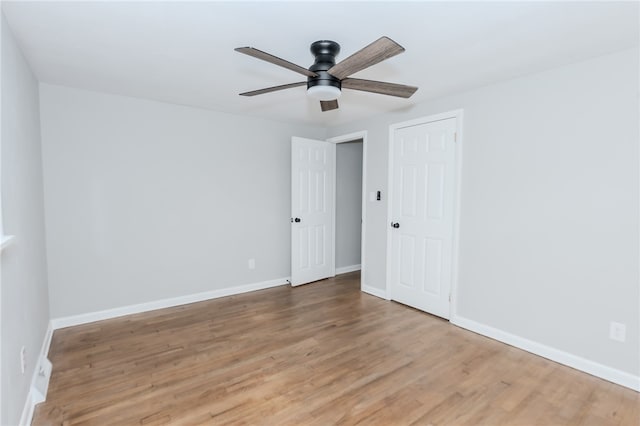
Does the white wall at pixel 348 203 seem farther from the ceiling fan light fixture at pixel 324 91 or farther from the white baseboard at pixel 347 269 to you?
the ceiling fan light fixture at pixel 324 91

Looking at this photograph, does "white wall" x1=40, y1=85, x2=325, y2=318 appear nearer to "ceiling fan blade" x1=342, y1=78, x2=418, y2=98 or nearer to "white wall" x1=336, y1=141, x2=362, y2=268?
"white wall" x1=336, y1=141, x2=362, y2=268

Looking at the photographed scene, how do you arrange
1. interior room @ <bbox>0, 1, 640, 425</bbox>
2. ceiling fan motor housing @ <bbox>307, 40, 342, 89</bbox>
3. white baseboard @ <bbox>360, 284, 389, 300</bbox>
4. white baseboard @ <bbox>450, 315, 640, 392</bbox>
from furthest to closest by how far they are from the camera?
white baseboard @ <bbox>360, 284, 389, 300</bbox>
white baseboard @ <bbox>450, 315, 640, 392</bbox>
ceiling fan motor housing @ <bbox>307, 40, 342, 89</bbox>
interior room @ <bbox>0, 1, 640, 425</bbox>

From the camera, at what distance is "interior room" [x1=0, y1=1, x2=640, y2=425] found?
6.25ft

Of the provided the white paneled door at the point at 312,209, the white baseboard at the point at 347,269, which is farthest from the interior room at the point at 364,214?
the white baseboard at the point at 347,269

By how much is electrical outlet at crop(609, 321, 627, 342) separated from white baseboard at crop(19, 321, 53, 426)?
12.4 feet

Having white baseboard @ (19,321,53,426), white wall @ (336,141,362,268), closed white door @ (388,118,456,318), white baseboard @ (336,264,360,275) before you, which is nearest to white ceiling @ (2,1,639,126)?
closed white door @ (388,118,456,318)

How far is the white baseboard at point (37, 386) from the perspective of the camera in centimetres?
182

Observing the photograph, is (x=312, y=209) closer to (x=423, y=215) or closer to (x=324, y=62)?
(x=423, y=215)

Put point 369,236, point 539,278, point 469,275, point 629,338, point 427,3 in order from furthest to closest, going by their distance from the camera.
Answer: point 369,236 < point 469,275 < point 539,278 < point 629,338 < point 427,3

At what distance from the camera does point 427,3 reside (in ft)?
5.62

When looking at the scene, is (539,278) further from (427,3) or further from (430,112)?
(427,3)

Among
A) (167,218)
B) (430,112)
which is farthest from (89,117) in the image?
(430,112)

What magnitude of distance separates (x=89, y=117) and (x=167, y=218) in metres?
1.25

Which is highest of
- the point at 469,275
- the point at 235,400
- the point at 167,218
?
the point at 167,218
